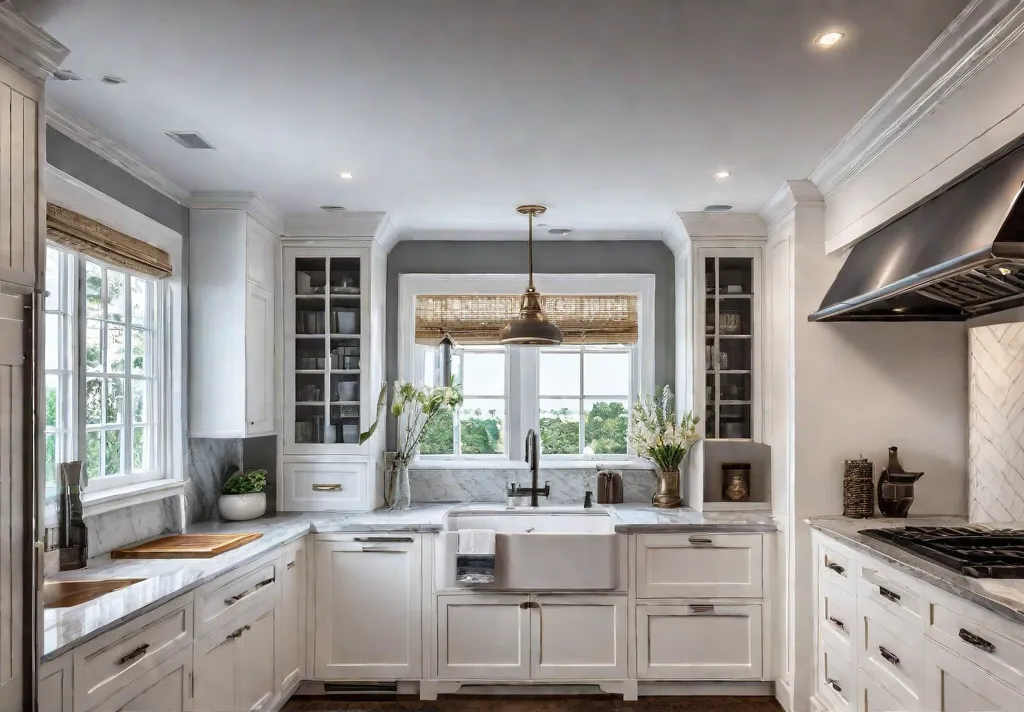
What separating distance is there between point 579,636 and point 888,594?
65.0 inches

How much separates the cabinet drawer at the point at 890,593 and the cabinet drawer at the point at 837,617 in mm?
134

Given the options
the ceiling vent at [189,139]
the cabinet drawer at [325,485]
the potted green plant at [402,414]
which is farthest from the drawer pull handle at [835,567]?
the ceiling vent at [189,139]

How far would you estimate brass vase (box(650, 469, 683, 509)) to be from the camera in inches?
175

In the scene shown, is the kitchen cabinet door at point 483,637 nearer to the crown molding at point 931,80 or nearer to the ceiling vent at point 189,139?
the ceiling vent at point 189,139

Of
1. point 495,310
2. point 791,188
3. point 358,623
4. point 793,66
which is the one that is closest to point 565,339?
point 495,310

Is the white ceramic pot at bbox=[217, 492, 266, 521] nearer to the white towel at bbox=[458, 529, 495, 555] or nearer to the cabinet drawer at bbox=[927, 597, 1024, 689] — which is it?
the white towel at bbox=[458, 529, 495, 555]

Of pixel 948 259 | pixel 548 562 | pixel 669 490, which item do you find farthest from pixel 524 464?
pixel 948 259

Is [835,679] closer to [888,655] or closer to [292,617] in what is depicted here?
[888,655]

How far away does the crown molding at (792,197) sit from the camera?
11.9 ft

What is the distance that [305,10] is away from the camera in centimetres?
200

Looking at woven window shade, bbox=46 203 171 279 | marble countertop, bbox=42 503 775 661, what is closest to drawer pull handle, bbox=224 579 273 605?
marble countertop, bbox=42 503 775 661

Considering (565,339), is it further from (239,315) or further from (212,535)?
(212,535)

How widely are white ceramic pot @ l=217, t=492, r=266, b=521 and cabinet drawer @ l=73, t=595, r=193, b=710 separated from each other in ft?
4.43

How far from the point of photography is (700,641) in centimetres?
393
